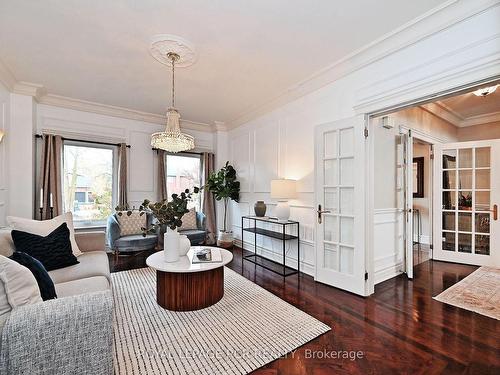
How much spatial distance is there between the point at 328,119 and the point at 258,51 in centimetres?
128

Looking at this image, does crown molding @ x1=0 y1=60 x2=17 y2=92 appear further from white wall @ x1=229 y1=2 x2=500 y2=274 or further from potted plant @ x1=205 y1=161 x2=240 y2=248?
white wall @ x1=229 y1=2 x2=500 y2=274

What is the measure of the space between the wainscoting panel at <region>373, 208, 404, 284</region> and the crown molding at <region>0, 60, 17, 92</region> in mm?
5300

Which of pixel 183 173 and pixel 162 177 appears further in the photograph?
pixel 183 173

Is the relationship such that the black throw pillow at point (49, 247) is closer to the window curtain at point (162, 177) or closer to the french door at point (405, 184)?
the window curtain at point (162, 177)

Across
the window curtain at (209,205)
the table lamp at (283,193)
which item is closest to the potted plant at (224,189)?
the window curtain at (209,205)

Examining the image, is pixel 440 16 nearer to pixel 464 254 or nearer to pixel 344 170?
pixel 344 170

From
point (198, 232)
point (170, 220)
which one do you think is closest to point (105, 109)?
point (198, 232)

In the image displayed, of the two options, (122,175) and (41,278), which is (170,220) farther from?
(122,175)

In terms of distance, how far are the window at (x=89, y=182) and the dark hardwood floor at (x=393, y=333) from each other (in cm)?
346

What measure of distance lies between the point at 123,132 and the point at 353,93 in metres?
4.26

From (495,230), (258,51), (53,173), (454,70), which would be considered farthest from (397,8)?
(53,173)

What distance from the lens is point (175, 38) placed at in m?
2.43

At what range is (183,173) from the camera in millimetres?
5418

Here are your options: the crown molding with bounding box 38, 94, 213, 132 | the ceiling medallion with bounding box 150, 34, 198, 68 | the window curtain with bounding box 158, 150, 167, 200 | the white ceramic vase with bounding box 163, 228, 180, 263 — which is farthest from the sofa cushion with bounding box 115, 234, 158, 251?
the ceiling medallion with bounding box 150, 34, 198, 68
